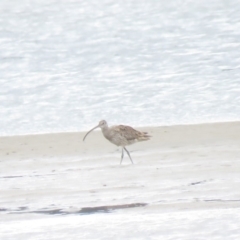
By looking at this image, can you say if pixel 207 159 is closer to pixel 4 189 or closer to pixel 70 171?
pixel 70 171

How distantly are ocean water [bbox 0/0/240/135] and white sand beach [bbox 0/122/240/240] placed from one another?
5.62 feet

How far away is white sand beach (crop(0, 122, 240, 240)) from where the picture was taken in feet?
23.5

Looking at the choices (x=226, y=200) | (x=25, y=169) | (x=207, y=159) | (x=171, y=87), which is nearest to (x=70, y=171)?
(x=25, y=169)

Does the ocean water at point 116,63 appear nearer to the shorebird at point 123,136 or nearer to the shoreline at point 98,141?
the shoreline at point 98,141

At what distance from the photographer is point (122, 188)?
8.30 metres

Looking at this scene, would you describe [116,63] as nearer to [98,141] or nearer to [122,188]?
[98,141]

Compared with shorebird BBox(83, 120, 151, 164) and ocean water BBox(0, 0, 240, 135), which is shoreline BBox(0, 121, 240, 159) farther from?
ocean water BBox(0, 0, 240, 135)

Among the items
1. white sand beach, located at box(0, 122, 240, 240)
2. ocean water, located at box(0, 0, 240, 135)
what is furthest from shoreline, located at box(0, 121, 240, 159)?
ocean water, located at box(0, 0, 240, 135)

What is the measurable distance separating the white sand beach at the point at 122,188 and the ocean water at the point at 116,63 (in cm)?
171

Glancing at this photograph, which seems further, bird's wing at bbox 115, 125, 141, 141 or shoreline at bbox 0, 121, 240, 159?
shoreline at bbox 0, 121, 240, 159

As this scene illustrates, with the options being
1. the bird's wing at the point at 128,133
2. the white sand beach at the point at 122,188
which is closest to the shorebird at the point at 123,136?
the bird's wing at the point at 128,133

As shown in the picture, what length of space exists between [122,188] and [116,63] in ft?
30.0

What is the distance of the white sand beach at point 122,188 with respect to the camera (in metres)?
7.16

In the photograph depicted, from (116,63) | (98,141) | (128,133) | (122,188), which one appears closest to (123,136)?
(128,133)
